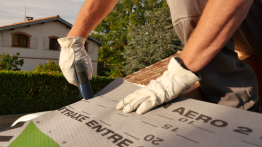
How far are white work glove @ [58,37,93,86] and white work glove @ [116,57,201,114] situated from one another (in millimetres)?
572

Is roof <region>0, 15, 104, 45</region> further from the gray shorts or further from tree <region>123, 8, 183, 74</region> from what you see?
the gray shorts

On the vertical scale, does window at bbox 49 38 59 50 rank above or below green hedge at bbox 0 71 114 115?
above

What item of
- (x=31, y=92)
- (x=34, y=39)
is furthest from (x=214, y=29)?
(x=34, y=39)

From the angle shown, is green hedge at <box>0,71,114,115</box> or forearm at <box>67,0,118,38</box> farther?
green hedge at <box>0,71,114,115</box>

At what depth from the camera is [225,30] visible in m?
0.90

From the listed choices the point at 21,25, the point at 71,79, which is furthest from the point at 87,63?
the point at 21,25

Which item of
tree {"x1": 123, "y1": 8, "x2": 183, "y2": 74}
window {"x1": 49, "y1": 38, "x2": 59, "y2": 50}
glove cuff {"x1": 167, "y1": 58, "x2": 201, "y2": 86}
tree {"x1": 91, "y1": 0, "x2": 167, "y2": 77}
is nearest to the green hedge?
glove cuff {"x1": 167, "y1": 58, "x2": 201, "y2": 86}

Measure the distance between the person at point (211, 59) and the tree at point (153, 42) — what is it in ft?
56.5

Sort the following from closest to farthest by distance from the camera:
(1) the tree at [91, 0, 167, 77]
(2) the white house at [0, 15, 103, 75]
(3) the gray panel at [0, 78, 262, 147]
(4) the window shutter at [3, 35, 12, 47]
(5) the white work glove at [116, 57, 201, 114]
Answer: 1. (3) the gray panel at [0, 78, 262, 147]
2. (5) the white work glove at [116, 57, 201, 114]
3. (4) the window shutter at [3, 35, 12, 47]
4. (2) the white house at [0, 15, 103, 75]
5. (1) the tree at [91, 0, 167, 77]

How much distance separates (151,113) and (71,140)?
1.18ft

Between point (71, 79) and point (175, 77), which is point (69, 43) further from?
point (175, 77)

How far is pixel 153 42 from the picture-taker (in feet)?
63.9

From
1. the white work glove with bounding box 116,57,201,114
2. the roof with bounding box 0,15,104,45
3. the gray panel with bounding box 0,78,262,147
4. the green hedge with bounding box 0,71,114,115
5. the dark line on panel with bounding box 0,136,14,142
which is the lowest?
the green hedge with bounding box 0,71,114,115

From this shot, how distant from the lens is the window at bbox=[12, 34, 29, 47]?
19.9 m
